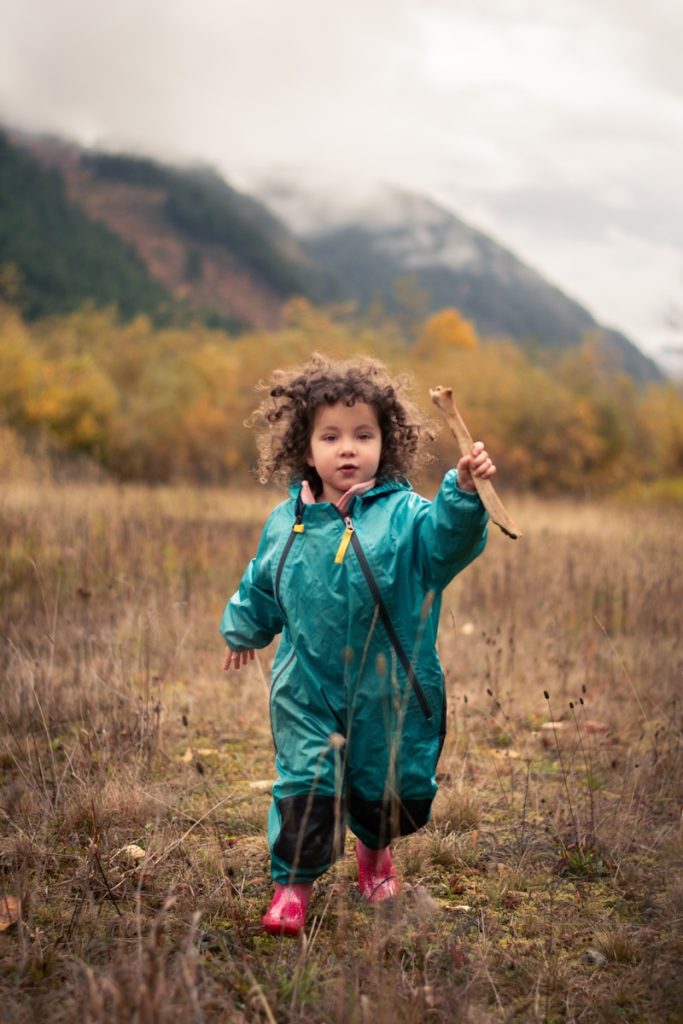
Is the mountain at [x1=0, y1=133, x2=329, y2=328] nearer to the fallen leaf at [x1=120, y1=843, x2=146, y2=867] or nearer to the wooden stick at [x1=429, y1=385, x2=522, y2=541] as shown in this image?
the fallen leaf at [x1=120, y1=843, x2=146, y2=867]

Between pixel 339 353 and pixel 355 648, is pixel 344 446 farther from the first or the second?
pixel 339 353

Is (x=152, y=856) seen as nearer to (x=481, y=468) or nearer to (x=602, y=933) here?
(x=602, y=933)

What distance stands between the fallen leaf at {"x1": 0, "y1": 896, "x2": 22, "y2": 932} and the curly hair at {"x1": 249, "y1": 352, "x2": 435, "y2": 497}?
137 centimetres

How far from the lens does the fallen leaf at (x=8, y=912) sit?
224cm

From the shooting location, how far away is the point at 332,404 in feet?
→ 8.30

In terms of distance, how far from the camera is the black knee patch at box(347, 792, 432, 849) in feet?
7.66

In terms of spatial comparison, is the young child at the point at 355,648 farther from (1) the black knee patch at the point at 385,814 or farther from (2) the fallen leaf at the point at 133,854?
(2) the fallen leaf at the point at 133,854

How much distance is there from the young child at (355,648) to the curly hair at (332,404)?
0.17 feet

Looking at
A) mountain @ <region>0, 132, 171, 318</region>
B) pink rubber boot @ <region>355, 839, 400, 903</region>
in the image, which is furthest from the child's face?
mountain @ <region>0, 132, 171, 318</region>

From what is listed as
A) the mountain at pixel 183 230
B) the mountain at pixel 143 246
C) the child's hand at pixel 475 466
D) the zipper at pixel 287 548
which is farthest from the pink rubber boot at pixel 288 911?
the mountain at pixel 183 230

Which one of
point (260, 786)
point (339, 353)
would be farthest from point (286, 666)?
point (339, 353)

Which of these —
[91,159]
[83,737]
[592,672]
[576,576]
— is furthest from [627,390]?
[91,159]

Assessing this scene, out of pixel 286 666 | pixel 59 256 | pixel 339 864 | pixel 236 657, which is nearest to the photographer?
pixel 286 666

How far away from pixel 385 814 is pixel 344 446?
995 millimetres
